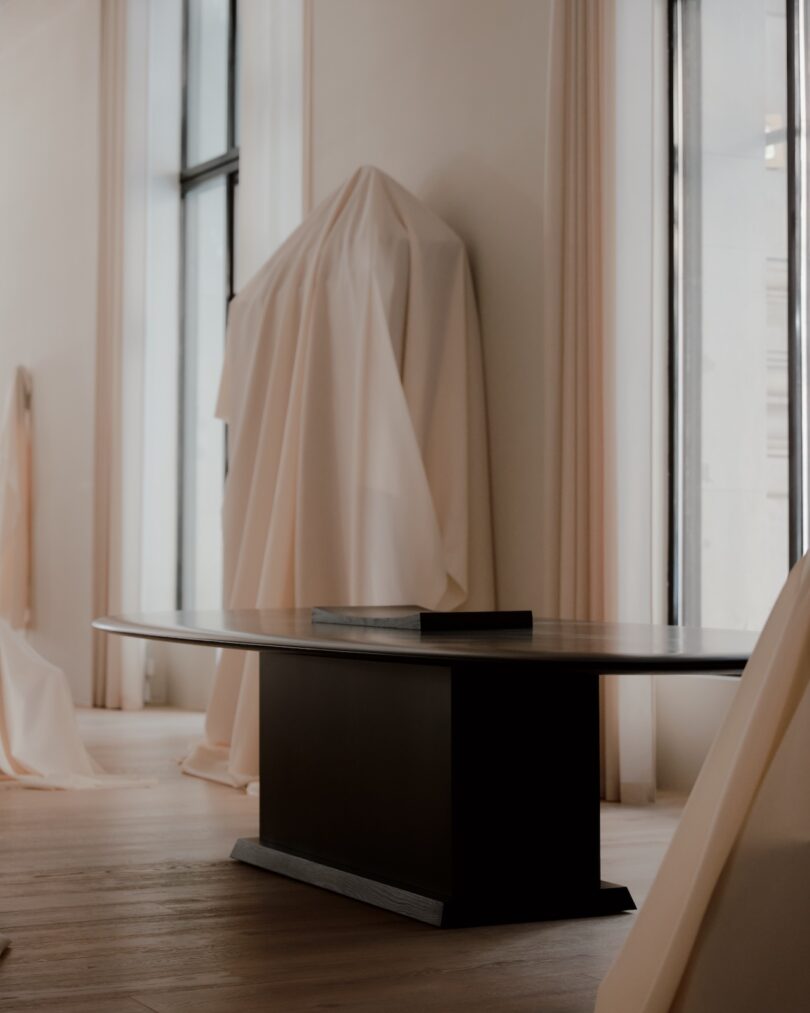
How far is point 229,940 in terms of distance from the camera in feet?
9.05

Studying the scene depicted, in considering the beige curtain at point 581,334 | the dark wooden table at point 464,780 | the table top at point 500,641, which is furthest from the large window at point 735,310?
the dark wooden table at point 464,780

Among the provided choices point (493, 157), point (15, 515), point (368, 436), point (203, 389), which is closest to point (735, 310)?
point (493, 157)

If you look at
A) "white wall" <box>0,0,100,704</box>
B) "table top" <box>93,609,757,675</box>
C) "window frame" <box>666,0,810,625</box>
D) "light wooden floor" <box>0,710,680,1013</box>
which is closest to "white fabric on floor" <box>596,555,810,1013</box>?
"table top" <box>93,609,757,675</box>

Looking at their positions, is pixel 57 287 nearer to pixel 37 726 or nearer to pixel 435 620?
pixel 37 726

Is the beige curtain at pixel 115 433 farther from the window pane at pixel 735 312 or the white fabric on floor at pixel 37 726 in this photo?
the window pane at pixel 735 312

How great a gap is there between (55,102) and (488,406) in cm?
478

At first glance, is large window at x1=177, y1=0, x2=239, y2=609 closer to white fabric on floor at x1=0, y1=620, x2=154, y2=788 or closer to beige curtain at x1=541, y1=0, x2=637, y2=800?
white fabric on floor at x1=0, y1=620, x2=154, y2=788

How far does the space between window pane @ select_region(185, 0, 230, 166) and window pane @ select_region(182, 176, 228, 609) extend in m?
0.24

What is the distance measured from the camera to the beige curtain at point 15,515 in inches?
345

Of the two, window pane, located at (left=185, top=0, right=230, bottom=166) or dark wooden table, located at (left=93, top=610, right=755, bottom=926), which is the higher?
window pane, located at (left=185, top=0, right=230, bottom=166)

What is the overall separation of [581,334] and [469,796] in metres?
2.04

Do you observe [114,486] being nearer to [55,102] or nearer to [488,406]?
[55,102]

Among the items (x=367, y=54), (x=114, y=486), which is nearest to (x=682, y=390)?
(x=367, y=54)

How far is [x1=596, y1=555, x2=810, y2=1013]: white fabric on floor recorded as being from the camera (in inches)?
69.7
